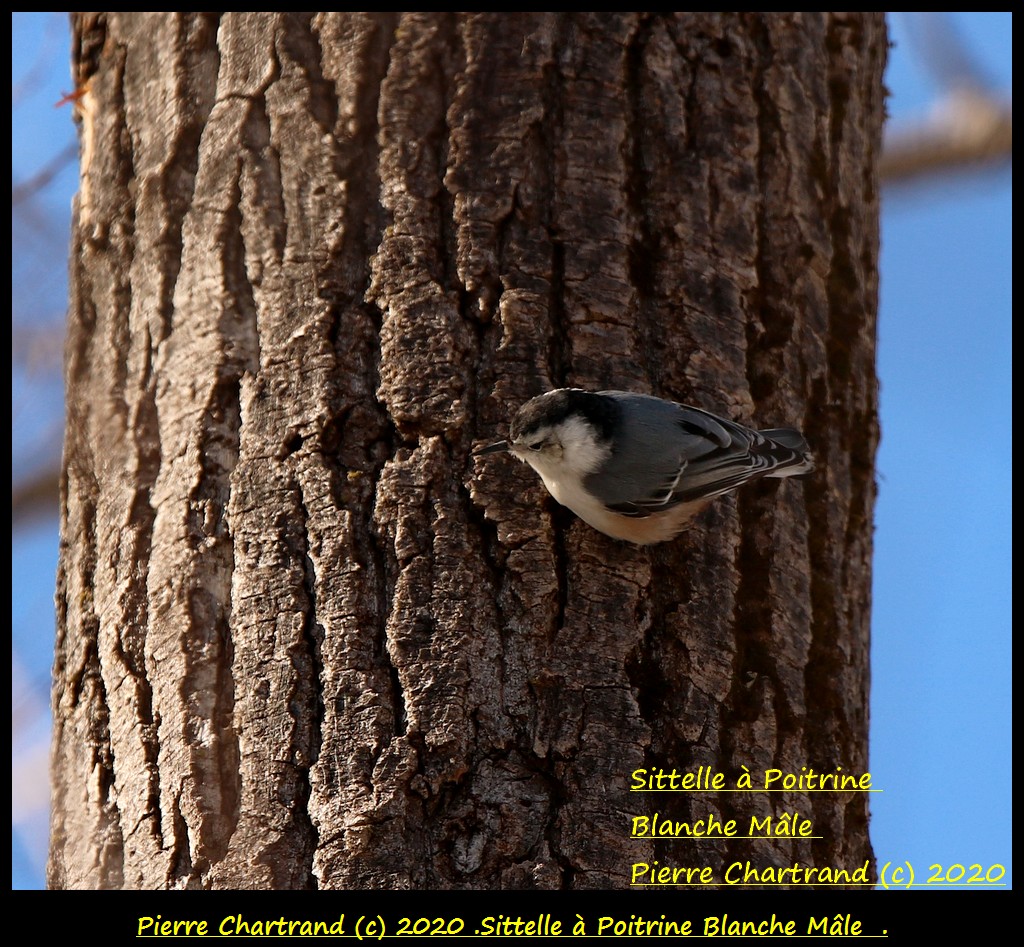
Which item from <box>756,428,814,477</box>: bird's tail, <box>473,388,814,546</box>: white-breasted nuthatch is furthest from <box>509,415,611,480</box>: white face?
<box>756,428,814,477</box>: bird's tail

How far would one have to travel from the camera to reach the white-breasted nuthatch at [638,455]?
2.15m

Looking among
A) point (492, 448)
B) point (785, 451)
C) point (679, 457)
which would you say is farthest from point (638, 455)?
point (492, 448)

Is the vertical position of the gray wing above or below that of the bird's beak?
above

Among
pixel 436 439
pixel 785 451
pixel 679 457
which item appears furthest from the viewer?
pixel 679 457

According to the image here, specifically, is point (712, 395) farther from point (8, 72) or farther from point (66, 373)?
point (8, 72)

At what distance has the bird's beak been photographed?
211 cm

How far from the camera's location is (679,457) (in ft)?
7.88

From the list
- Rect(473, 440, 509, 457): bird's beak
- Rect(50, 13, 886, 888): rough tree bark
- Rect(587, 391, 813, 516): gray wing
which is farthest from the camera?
Rect(587, 391, 813, 516): gray wing

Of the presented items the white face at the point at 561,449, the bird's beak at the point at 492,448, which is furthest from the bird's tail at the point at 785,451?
the bird's beak at the point at 492,448

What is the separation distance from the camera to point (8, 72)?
2822 mm

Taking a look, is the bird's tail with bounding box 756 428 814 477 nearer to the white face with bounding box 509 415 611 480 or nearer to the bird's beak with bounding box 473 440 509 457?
the white face with bounding box 509 415 611 480

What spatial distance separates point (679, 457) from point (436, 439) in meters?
0.56

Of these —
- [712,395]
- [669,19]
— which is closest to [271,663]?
[712,395]

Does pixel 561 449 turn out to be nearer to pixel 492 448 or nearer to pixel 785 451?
pixel 492 448
